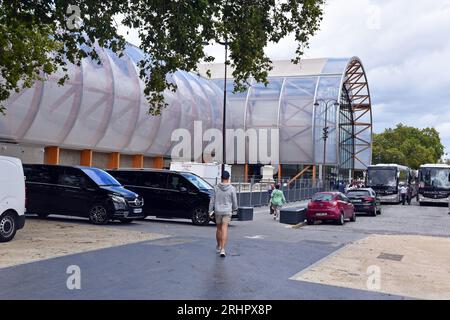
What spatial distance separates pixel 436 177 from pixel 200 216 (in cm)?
2444

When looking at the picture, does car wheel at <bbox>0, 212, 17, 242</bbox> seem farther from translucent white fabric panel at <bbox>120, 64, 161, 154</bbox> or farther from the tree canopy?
the tree canopy

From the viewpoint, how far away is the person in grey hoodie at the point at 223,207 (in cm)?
1006

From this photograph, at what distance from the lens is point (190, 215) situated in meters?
17.6

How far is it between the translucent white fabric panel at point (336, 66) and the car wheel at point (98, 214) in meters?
49.8

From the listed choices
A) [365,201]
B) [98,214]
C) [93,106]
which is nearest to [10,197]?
[98,214]

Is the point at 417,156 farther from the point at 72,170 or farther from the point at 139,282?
the point at 139,282

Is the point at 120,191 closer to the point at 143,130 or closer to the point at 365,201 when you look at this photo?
the point at 365,201

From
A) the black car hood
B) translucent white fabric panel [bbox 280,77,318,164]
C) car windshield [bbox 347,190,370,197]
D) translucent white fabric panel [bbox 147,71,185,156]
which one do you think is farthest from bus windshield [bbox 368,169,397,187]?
the black car hood

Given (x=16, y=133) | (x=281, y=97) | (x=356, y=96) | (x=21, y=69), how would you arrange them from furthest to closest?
(x=356, y=96)
(x=281, y=97)
(x=16, y=133)
(x=21, y=69)

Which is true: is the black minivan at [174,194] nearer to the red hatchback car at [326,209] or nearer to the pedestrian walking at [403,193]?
the red hatchback car at [326,209]

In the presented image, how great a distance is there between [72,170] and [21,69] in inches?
141

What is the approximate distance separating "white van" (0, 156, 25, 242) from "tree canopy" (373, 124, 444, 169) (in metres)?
104

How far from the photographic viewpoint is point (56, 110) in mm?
32188
